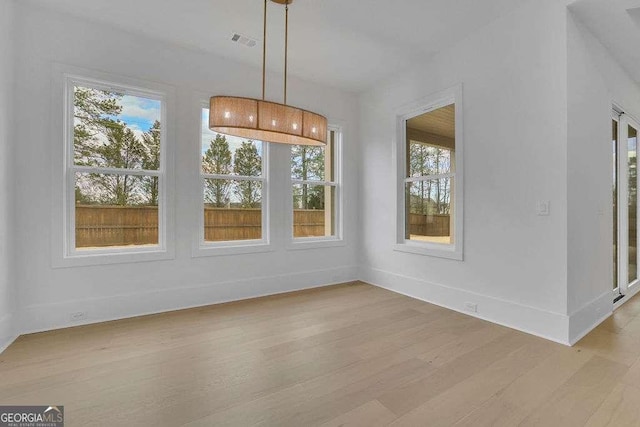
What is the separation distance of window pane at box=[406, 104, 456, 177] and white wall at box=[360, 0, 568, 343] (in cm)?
28

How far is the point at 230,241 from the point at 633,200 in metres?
5.44

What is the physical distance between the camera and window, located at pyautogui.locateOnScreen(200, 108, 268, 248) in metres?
3.81

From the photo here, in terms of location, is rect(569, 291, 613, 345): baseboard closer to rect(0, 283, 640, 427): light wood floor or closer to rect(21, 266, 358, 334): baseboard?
rect(0, 283, 640, 427): light wood floor

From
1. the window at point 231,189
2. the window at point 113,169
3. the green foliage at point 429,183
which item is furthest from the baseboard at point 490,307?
the window at point 113,169

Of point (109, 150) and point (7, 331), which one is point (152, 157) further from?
point (7, 331)

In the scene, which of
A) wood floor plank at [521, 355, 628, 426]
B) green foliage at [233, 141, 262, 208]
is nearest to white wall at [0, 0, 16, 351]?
green foliage at [233, 141, 262, 208]

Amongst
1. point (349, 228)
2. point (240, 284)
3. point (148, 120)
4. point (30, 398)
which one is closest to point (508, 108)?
point (349, 228)

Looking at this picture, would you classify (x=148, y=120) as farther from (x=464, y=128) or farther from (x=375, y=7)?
(x=464, y=128)

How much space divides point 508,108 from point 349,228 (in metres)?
2.69

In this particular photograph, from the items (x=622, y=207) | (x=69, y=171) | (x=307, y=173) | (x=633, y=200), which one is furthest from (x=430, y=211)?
(x=69, y=171)

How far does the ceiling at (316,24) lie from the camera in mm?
2850

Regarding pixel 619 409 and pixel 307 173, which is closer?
pixel 619 409

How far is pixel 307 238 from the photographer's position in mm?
4617

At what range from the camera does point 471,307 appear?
3.37 m
